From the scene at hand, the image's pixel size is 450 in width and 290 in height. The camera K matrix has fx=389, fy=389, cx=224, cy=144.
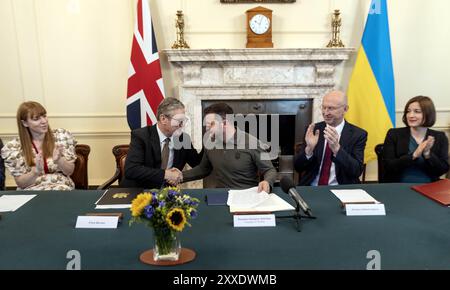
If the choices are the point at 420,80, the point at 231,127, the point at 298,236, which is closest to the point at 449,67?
the point at 420,80

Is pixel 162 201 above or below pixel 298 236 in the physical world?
above

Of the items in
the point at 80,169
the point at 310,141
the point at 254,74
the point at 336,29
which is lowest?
the point at 80,169

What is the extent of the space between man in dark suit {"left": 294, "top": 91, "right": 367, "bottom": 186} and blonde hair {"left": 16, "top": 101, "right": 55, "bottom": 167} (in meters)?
1.66

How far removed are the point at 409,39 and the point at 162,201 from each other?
3.82 metres

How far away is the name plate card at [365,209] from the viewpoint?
1759mm

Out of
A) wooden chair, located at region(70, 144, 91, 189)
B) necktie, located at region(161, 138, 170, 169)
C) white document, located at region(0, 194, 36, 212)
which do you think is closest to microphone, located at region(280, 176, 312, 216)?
necktie, located at region(161, 138, 170, 169)

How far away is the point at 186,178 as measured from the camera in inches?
95.7

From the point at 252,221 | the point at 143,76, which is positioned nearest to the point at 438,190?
the point at 252,221

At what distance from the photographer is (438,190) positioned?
2.07 m

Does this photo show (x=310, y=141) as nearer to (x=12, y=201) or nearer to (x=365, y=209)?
(x=365, y=209)

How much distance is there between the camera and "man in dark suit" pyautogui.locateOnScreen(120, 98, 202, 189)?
232 cm

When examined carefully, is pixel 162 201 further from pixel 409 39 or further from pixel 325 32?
pixel 409 39

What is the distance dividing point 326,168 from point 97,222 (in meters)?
1.46
